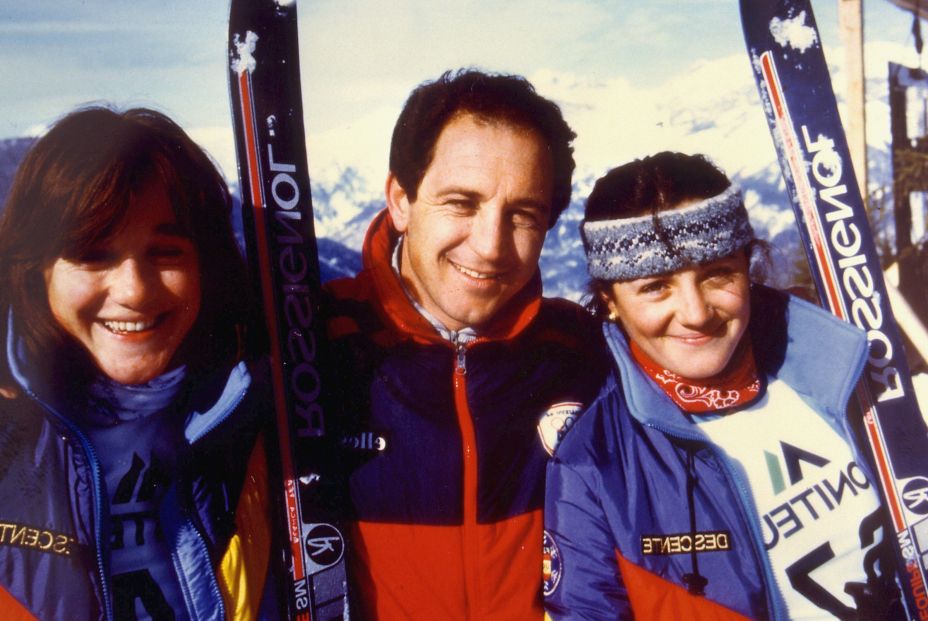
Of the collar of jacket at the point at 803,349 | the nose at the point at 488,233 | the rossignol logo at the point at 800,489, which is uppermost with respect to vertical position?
the nose at the point at 488,233

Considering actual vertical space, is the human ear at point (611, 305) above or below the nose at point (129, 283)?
below

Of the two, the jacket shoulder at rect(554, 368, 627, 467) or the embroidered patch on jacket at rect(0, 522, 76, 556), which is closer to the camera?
the embroidered patch on jacket at rect(0, 522, 76, 556)

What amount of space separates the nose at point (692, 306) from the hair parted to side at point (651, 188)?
0.53 feet

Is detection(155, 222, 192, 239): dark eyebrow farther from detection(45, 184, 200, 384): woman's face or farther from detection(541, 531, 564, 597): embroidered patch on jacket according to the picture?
detection(541, 531, 564, 597): embroidered patch on jacket

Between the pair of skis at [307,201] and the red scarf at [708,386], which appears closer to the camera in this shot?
the pair of skis at [307,201]

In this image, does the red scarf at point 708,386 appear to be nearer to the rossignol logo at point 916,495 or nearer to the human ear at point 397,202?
the rossignol logo at point 916,495

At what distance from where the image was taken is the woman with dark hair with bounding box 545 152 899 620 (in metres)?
2.15

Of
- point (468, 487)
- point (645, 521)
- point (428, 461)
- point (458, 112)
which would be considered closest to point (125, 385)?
point (428, 461)

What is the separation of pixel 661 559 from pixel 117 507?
4.45 ft

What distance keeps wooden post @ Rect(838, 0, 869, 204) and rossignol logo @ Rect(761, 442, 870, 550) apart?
0.77 meters

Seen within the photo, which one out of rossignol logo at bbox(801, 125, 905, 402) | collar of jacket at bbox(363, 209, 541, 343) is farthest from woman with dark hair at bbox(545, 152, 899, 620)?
collar of jacket at bbox(363, 209, 541, 343)

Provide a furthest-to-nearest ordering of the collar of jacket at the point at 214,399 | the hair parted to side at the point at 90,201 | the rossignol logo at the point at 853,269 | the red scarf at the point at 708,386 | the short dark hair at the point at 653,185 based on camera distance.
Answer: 1. the rossignol logo at the point at 853,269
2. the red scarf at the point at 708,386
3. the short dark hair at the point at 653,185
4. the collar of jacket at the point at 214,399
5. the hair parted to side at the point at 90,201

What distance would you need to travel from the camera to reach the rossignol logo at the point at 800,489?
2262 millimetres

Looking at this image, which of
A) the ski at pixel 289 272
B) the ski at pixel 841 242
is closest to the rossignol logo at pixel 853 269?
the ski at pixel 841 242
